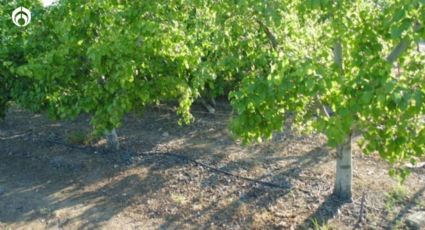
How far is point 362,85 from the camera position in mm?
3260

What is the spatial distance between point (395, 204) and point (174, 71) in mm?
2683

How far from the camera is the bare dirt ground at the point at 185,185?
4.75m

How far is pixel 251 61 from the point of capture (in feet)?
13.8

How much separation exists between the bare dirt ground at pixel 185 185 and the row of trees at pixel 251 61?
20.7 inches

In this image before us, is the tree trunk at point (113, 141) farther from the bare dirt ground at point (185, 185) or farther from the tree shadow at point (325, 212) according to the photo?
the tree shadow at point (325, 212)

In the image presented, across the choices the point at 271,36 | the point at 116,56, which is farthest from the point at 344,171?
the point at 116,56

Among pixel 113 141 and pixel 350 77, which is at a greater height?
pixel 350 77

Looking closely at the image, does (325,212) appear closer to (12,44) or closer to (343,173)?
(343,173)

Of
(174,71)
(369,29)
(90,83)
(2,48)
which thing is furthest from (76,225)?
(369,29)

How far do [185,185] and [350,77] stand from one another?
2598 millimetres

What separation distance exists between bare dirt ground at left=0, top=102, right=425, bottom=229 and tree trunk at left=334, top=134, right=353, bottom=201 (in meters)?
0.11

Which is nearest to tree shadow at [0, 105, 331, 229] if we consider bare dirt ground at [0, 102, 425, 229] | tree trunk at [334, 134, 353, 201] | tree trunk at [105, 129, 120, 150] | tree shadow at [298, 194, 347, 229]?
bare dirt ground at [0, 102, 425, 229]

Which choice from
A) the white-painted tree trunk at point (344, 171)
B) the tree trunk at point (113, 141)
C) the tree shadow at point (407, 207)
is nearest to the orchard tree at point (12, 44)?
the tree trunk at point (113, 141)

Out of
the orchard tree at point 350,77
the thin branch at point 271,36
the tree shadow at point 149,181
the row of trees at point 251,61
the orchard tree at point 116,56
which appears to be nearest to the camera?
the orchard tree at point 350,77
